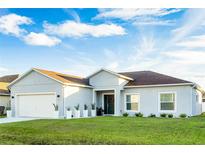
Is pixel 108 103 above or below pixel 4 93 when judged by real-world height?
below

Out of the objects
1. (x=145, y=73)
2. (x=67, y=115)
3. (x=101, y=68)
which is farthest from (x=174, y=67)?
(x=67, y=115)

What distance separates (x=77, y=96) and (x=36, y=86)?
2486 mm

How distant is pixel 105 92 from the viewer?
68.2 feet

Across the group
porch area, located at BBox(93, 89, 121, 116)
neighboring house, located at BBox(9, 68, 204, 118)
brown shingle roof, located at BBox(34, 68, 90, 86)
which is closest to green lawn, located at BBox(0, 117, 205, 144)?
neighboring house, located at BBox(9, 68, 204, 118)

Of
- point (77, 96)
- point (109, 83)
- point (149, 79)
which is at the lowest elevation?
point (77, 96)

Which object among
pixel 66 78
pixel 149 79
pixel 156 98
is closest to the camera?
pixel 156 98

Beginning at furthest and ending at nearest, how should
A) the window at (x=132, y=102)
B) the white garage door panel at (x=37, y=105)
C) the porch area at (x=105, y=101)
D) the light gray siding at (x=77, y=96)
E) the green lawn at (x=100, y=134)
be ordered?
the porch area at (x=105, y=101), the window at (x=132, y=102), the light gray siding at (x=77, y=96), the white garage door panel at (x=37, y=105), the green lawn at (x=100, y=134)

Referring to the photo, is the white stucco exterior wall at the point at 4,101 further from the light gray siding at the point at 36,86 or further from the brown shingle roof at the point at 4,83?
the light gray siding at the point at 36,86

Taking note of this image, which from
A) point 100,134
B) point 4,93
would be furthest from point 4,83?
point 100,134

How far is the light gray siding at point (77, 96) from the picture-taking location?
1825 centimetres

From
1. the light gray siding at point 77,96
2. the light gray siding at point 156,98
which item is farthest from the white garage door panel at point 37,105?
the light gray siding at point 156,98

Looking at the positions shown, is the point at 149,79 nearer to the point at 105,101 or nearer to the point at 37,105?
the point at 105,101

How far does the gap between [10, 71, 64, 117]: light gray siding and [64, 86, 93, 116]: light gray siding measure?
40 centimetres

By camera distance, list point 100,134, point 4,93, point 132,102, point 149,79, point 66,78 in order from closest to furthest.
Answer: point 100,134, point 66,78, point 132,102, point 149,79, point 4,93
